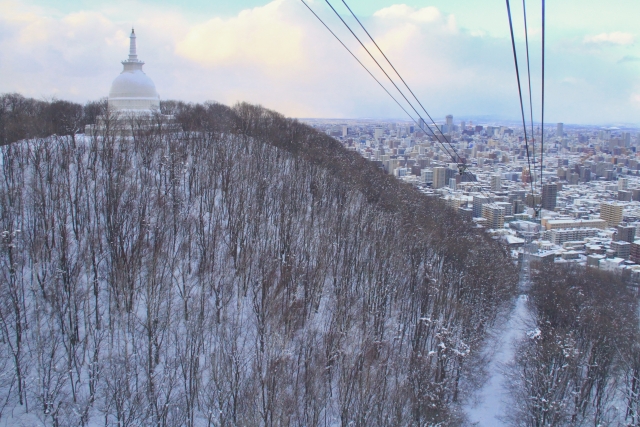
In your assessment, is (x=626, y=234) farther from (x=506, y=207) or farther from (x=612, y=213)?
(x=612, y=213)

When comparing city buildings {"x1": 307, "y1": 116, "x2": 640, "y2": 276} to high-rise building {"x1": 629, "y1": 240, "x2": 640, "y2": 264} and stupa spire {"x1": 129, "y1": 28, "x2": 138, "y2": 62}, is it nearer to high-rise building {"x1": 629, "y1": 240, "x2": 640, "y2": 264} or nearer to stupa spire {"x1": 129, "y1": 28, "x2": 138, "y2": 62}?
high-rise building {"x1": 629, "y1": 240, "x2": 640, "y2": 264}

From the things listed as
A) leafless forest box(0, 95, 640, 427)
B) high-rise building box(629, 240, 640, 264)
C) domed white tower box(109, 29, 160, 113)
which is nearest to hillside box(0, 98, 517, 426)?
leafless forest box(0, 95, 640, 427)

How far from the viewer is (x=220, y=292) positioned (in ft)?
47.8

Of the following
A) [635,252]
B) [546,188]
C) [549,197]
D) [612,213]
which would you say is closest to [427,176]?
[546,188]

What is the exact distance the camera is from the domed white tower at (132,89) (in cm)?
2588

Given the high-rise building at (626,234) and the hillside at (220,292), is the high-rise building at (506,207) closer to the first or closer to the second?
the high-rise building at (626,234)

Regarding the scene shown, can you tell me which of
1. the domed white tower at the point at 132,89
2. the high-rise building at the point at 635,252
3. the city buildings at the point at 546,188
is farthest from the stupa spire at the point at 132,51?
the high-rise building at the point at 635,252

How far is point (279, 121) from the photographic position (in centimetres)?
2986

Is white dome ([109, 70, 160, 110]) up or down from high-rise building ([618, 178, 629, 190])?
up

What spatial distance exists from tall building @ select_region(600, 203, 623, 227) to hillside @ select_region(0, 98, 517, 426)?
110 ft

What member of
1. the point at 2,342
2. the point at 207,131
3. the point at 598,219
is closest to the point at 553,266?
the point at 207,131

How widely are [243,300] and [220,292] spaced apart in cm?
86

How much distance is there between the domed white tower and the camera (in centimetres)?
2588

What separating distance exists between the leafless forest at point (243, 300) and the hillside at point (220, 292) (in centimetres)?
8
